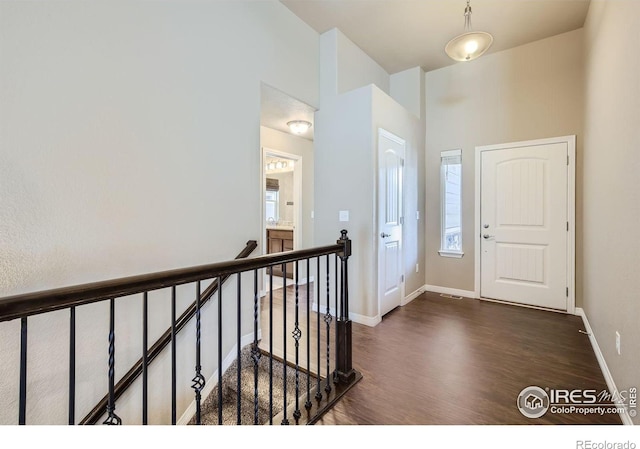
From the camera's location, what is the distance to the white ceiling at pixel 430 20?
2.87m

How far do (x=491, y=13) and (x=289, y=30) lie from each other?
2.09 meters

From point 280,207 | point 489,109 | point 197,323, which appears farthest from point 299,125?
point 197,323

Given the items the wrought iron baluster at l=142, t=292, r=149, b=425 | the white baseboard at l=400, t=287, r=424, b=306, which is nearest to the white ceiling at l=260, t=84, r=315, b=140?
the wrought iron baluster at l=142, t=292, r=149, b=425

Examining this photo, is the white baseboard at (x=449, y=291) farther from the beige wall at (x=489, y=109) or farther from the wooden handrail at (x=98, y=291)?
the wooden handrail at (x=98, y=291)

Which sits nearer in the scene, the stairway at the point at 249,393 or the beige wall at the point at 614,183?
the beige wall at the point at 614,183

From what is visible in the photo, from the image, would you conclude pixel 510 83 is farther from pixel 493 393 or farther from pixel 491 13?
pixel 493 393

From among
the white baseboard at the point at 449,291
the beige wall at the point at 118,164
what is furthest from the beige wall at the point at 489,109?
the beige wall at the point at 118,164

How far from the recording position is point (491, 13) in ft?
9.82

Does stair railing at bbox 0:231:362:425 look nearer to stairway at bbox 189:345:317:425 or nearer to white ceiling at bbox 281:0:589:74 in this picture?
stairway at bbox 189:345:317:425

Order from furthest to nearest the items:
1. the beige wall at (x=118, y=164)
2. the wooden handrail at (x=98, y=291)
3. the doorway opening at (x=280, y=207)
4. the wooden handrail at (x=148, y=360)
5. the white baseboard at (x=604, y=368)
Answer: the doorway opening at (x=280, y=207) → the wooden handrail at (x=148, y=360) → the white baseboard at (x=604, y=368) → the beige wall at (x=118, y=164) → the wooden handrail at (x=98, y=291)

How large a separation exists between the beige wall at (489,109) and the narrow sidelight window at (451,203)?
0.21 feet

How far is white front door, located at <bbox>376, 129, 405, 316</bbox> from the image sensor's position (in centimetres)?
321

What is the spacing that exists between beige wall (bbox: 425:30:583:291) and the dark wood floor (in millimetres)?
1078
